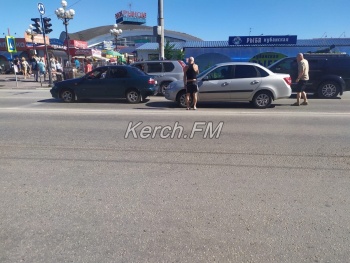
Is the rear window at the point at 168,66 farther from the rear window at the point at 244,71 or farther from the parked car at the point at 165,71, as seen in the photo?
the rear window at the point at 244,71

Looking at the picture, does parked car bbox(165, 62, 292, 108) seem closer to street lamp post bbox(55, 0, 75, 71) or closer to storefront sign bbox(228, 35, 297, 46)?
street lamp post bbox(55, 0, 75, 71)

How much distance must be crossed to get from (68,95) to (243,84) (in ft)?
23.8

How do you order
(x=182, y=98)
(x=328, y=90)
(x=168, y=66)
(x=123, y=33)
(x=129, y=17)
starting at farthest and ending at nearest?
1. (x=129, y=17)
2. (x=123, y=33)
3. (x=168, y=66)
4. (x=328, y=90)
5. (x=182, y=98)

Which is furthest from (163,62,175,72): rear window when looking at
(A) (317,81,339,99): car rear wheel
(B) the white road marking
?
(A) (317,81,339,99): car rear wheel

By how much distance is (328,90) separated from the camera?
12500 millimetres

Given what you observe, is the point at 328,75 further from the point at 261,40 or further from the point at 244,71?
the point at 261,40

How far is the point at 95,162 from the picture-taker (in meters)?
4.66

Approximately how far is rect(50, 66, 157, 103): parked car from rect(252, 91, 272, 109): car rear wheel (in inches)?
162

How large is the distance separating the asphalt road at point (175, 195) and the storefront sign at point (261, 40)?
2718 centimetres

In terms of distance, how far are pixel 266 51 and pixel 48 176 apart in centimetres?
2987

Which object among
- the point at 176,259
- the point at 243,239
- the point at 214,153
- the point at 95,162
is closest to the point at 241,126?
the point at 214,153

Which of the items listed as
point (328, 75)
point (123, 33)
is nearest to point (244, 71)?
point (328, 75)

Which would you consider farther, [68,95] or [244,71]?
[68,95]

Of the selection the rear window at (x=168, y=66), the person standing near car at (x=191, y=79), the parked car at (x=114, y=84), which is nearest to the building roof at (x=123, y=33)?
the rear window at (x=168, y=66)
